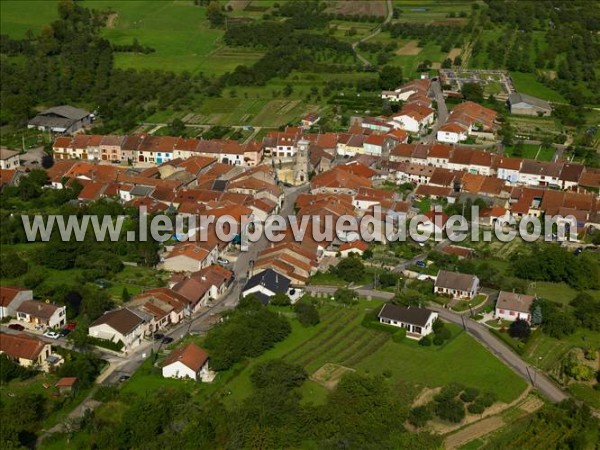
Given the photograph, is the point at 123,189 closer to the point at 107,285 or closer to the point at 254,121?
the point at 107,285

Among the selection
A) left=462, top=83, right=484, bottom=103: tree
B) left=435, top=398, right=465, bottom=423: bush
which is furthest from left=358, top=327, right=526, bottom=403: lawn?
left=462, top=83, right=484, bottom=103: tree

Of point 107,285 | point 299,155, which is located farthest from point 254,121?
point 107,285

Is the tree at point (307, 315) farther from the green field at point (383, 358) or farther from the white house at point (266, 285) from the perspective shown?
the white house at point (266, 285)

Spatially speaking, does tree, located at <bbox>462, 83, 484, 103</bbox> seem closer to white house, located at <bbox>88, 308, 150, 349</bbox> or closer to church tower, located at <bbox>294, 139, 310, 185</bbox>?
church tower, located at <bbox>294, 139, 310, 185</bbox>

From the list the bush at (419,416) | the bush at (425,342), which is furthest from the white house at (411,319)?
the bush at (419,416)

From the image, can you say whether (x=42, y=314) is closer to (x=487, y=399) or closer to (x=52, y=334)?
(x=52, y=334)

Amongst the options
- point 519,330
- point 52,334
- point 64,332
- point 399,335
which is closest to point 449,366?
point 399,335
